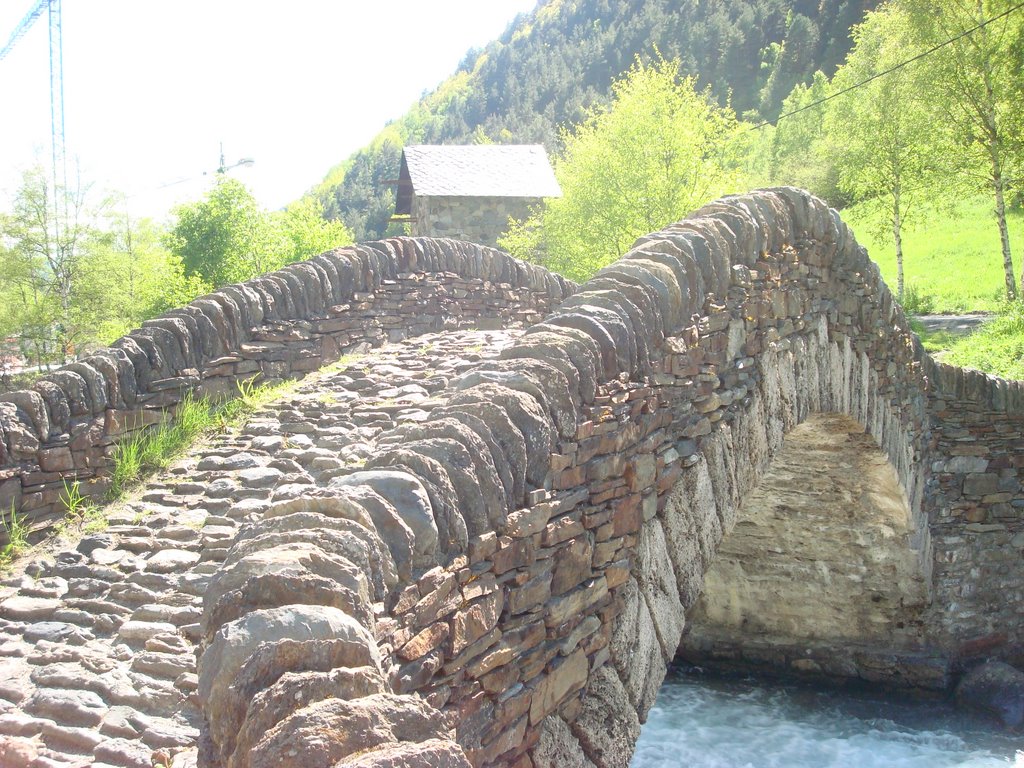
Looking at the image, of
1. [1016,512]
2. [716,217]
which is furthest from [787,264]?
[1016,512]

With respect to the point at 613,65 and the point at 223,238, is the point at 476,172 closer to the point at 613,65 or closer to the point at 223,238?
the point at 223,238

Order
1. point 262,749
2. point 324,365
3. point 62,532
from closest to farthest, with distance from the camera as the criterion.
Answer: point 262,749 < point 62,532 < point 324,365

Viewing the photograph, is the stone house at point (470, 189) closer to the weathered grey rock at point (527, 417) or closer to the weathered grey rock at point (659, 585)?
the weathered grey rock at point (659, 585)

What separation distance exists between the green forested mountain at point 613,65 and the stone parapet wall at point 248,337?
47575 mm

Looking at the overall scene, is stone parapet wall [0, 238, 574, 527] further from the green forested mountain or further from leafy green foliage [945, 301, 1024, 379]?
the green forested mountain

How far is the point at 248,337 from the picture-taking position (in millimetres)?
7094

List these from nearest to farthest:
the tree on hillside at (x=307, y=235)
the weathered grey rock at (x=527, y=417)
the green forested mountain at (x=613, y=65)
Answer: the weathered grey rock at (x=527, y=417), the tree on hillside at (x=307, y=235), the green forested mountain at (x=613, y=65)

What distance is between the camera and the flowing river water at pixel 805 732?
28.5ft

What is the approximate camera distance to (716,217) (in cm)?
534

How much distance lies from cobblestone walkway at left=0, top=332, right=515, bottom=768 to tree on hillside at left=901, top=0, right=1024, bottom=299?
1623cm

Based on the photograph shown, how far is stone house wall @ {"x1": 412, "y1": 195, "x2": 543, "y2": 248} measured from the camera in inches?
1000

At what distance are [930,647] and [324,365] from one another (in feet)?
22.4

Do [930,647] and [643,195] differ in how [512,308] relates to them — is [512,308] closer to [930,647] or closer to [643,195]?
[930,647]

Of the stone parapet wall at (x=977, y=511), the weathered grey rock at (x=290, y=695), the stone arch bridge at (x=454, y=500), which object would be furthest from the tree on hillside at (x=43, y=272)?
the weathered grey rock at (x=290, y=695)
